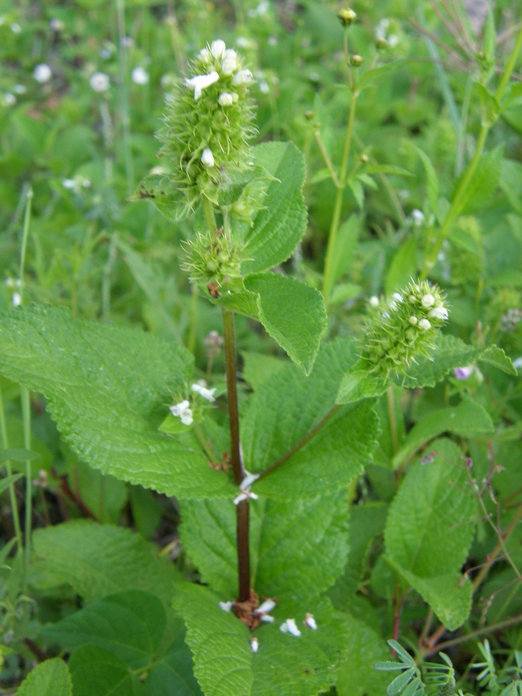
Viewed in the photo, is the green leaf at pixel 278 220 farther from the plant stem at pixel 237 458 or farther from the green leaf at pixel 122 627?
the green leaf at pixel 122 627

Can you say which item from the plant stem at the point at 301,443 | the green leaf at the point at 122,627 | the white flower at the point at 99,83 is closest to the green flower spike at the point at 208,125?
the plant stem at the point at 301,443

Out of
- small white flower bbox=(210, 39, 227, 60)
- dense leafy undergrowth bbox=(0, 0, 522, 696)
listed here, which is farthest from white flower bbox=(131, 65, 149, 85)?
small white flower bbox=(210, 39, 227, 60)

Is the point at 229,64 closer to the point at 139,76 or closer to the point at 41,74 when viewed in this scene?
the point at 139,76

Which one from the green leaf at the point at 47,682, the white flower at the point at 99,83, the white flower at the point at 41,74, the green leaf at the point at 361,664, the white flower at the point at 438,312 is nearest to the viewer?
the white flower at the point at 438,312

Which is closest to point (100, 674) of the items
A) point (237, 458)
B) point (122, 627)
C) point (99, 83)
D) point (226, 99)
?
point (122, 627)

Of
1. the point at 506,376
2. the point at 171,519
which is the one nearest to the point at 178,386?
the point at 171,519

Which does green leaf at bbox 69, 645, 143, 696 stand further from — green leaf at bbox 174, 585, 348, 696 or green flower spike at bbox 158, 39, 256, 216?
green flower spike at bbox 158, 39, 256, 216
